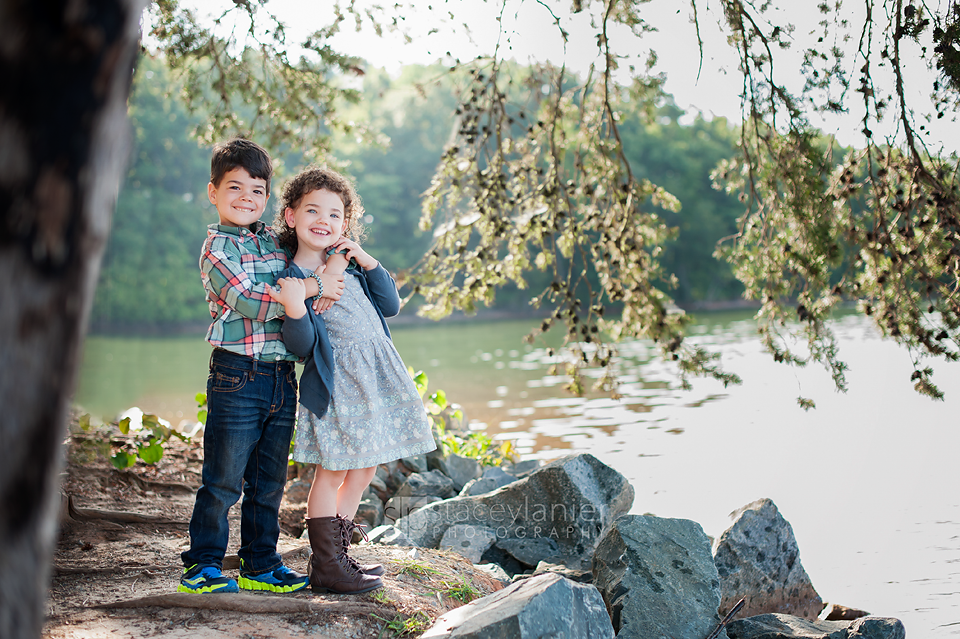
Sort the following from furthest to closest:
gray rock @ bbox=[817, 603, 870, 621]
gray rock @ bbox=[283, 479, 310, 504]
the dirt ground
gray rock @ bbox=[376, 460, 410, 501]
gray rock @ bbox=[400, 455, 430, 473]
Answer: gray rock @ bbox=[400, 455, 430, 473], gray rock @ bbox=[376, 460, 410, 501], gray rock @ bbox=[283, 479, 310, 504], gray rock @ bbox=[817, 603, 870, 621], the dirt ground

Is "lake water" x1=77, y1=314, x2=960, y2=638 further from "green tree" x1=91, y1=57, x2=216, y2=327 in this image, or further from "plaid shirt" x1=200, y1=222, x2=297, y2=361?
"green tree" x1=91, y1=57, x2=216, y2=327

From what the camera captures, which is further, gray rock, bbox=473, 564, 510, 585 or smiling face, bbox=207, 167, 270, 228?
gray rock, bbox=473, 564, 510, 585

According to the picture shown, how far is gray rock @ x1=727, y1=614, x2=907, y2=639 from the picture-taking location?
3.66 meters

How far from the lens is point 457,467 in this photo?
599 cm

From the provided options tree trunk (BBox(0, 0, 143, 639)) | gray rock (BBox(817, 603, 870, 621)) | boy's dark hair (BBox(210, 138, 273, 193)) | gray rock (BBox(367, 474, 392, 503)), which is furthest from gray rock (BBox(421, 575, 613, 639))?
gray rock (BBox(367, 474, 392, 503))

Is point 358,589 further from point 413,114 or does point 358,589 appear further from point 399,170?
point 413,114

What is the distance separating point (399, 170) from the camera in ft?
163

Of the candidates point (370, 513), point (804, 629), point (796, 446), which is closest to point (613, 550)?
point (804, 629)

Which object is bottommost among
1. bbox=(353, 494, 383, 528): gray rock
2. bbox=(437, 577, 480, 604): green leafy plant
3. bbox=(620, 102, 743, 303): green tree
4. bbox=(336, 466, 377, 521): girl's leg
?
bbox=(353, 494, 383, 528): gray rock

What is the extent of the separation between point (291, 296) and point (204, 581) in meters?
1.11

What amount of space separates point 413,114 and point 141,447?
162 feet

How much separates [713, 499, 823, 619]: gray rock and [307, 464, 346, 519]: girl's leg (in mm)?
2459

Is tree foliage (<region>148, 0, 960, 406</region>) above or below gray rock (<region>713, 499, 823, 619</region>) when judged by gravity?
above

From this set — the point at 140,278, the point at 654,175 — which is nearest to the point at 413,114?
the point at 654,175
